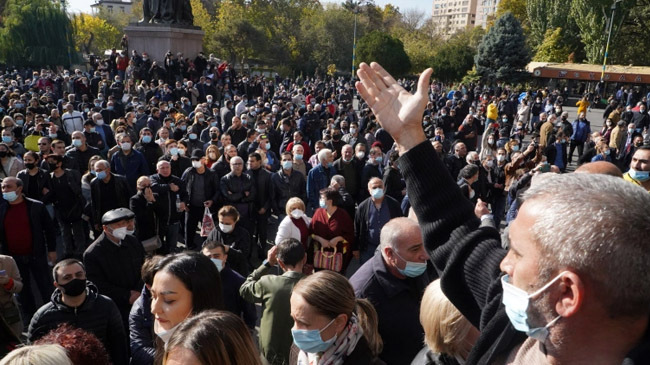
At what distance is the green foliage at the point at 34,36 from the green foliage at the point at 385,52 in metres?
27.4

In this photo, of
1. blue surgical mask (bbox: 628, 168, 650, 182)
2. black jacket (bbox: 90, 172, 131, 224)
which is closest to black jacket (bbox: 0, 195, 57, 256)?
black jacket (bbox: 90, 172, 131, 224)

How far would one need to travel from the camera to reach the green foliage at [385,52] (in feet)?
161

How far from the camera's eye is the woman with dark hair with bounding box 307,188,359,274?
6145 mm

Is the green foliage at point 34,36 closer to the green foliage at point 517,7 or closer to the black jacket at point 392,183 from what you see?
the black jacket at point 392,183

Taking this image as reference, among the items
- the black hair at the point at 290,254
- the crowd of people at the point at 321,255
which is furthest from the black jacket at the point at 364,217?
the black hair at the point at 290,254

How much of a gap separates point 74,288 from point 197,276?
1.24 m

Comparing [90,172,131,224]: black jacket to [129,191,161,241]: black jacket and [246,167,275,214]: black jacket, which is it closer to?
[129,191,161,241]: black jacket

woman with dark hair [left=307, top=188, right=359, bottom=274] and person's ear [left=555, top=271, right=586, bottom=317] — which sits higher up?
person's ear [left=555, top=271, right=586, bottom=317]

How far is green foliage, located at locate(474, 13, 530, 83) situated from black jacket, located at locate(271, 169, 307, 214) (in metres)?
37.6

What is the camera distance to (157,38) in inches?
938

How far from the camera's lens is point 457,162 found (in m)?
9.48

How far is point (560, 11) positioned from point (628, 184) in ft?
175

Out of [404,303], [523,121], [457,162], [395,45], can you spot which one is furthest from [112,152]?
[395,45]

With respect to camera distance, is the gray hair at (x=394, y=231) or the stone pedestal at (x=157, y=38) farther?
the stone pedestal at (x=157, y=38)
